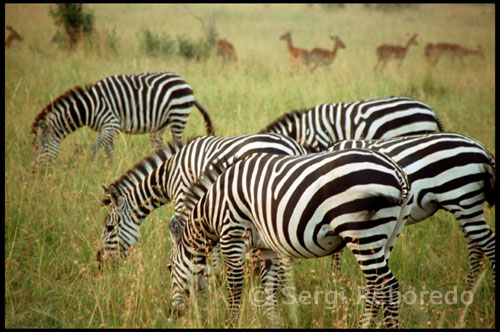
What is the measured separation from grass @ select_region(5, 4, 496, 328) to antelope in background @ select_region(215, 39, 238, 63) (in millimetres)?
443

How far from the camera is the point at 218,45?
13992 mm

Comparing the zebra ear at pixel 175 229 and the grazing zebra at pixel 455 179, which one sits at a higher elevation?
the grazing zebra at pixel 455 179

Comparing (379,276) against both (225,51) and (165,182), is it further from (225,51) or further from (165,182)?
(225,51)

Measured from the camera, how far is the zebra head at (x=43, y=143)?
6824mm

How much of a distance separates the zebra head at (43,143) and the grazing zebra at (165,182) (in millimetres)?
2292

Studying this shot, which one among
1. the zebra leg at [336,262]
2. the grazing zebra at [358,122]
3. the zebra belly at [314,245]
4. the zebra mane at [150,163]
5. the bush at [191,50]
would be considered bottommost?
the zebra leg at [336,262]

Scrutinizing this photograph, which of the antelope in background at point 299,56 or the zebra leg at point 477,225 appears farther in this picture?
the antelope in background at point 299,56

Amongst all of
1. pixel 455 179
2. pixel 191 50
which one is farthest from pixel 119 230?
pixel 191 50

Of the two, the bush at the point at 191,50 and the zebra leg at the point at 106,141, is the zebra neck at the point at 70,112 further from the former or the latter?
the bush at the point at 191,50

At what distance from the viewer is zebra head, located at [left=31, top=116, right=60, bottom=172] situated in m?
6.82

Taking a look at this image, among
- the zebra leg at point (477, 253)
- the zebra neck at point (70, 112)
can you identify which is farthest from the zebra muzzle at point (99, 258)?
the zebra leg at point (477, 253)

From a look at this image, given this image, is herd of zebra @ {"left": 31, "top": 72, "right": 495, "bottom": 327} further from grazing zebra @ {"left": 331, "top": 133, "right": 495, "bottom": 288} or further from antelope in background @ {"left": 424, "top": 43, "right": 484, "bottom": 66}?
antelope in background @ {"left": 424, "top": 43, "right": 484, "bottom": 66}

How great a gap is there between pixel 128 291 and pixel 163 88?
4349 mm

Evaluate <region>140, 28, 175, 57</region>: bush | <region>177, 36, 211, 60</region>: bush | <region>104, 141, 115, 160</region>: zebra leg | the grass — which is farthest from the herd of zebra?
<region>140, 28, 175, 57</region>: bush
